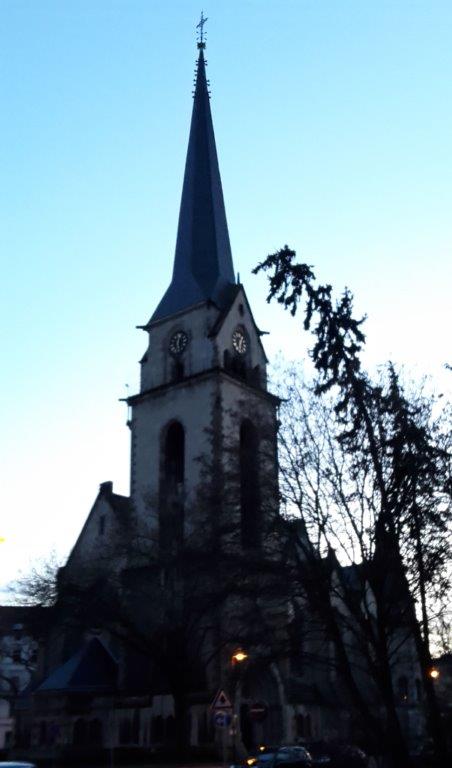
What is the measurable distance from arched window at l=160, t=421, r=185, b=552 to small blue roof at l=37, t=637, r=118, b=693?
308 inches

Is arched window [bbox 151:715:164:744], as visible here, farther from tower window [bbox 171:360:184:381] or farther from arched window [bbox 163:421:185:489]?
tower window [bbox 171:360:184:381]

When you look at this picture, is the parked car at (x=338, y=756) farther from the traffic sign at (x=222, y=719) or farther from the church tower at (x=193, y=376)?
the traffic sign at (x=222, y=719)

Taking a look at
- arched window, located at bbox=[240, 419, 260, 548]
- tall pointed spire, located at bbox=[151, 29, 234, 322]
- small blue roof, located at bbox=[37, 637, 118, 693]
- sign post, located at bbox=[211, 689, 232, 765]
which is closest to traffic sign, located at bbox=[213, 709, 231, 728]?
sign post, located at bbox=[211, 689, 232, 765]

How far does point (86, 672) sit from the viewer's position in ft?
128

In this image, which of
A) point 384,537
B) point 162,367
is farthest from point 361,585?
point 162,367

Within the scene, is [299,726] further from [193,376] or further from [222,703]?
[222,703]

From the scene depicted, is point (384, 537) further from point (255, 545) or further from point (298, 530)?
point (255, 545)

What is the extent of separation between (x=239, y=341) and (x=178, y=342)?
3.42 meters

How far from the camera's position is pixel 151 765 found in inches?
1265

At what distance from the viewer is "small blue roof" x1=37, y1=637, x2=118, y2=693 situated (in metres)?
37.9

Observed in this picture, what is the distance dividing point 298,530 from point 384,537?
11.0 ft

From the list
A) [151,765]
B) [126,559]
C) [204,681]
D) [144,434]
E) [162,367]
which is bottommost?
[151,765]

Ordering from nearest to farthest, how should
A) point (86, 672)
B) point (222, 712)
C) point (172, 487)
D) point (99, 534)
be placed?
point (222, 712) → point (86, 672) → point (172, 487) → point (99, 534)

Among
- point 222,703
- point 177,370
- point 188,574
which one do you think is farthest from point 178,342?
point 222,703
